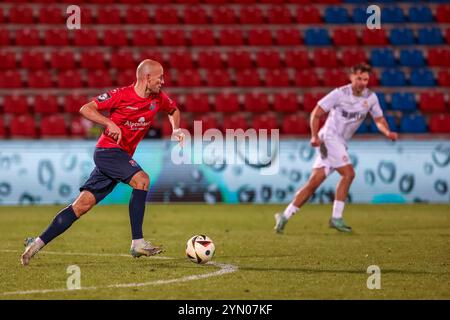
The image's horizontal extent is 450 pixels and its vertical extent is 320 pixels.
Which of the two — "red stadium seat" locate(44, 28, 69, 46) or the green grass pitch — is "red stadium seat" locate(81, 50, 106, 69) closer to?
"red stadium seat" locate(44, 28, 69, 46)

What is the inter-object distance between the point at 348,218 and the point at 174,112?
578cm

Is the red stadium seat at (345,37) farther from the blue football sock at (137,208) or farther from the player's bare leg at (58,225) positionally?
the player's bare leg at (58,225)

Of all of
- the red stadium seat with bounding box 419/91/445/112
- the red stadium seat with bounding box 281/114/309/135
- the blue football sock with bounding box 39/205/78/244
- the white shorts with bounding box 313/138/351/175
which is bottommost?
the blue football sock with bounding box 39/205/78/244

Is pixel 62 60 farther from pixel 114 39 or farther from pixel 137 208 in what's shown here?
pixel 137 208

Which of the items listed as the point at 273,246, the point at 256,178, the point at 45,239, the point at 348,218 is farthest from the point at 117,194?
the point at 45,239

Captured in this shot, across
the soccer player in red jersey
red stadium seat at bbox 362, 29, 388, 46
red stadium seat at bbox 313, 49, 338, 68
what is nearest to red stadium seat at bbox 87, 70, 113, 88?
red stadium seat at bbox 313, 49, 338, 68

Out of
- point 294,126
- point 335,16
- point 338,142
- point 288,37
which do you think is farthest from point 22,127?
point 335,16

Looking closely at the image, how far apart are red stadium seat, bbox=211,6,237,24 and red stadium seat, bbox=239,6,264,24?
0.93ft

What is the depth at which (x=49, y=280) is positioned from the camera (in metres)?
6.98

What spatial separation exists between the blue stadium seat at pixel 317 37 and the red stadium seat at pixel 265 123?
4.17 m

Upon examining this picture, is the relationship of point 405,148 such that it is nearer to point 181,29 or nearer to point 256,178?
point 256,178

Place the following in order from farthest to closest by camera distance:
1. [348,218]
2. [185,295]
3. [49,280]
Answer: [348,218]
[49,280]
[185,295]

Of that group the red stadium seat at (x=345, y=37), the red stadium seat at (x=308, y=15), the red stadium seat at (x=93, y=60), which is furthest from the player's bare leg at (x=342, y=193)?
the red stadium seat at (x=308, y=15)

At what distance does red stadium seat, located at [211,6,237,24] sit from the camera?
23.5m
